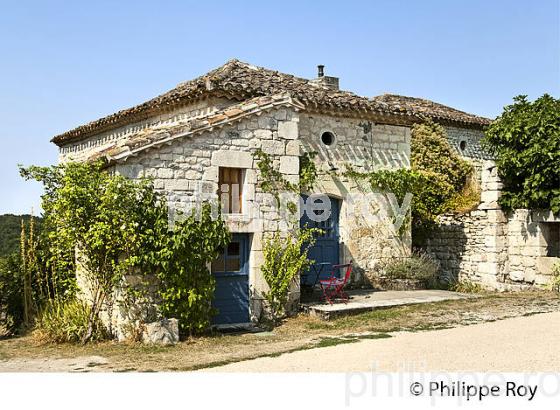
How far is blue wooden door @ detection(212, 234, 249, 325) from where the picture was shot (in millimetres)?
11211

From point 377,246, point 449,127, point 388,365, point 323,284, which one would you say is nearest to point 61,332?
point 323,284

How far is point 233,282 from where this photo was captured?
11.4 meters

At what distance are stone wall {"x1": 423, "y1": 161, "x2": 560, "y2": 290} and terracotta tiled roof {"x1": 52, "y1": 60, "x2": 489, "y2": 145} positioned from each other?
294 centimetres

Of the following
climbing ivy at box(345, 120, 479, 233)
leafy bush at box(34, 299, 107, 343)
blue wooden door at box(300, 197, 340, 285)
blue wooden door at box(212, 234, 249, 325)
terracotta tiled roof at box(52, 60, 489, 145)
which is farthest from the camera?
climbing ivy at box(345, 120, 479, 233)

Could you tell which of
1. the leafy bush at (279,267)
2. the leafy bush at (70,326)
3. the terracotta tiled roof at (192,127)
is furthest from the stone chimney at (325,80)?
the leafy bush at (70,326)

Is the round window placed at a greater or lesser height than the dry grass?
greater

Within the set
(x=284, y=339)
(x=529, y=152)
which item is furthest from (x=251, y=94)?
(x=529, y=152)

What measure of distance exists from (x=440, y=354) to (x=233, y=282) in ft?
15.3

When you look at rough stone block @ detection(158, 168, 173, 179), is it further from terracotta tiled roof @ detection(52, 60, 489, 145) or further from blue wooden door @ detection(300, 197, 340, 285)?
blue wooden door @ detection(300, 197, 340, 285)

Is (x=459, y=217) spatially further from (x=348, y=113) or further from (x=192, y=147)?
(x=192, y=147)

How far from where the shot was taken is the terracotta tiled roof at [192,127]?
1017 centimetres

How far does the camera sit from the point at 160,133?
1048 centimetres

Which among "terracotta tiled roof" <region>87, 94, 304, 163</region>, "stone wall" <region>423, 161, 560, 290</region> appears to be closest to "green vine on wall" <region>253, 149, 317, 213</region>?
"terracotta tiled roof" <region>87, 94, 304, 163</region>

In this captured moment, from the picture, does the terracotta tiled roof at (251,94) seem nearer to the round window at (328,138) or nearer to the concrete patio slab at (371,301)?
the round window at (328,138)
